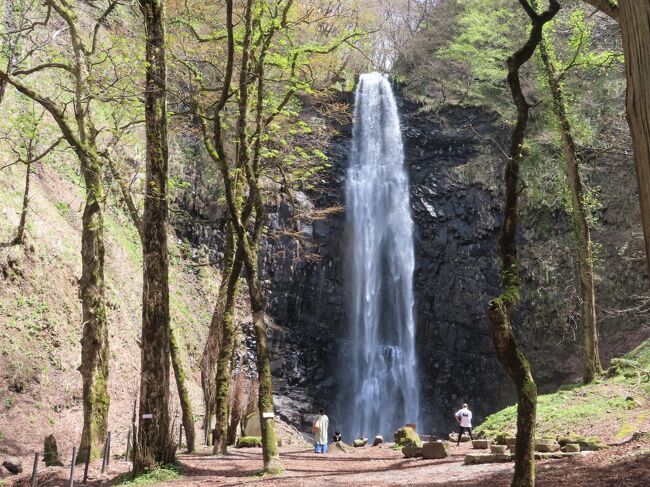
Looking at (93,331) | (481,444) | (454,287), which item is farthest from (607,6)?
(454,287)

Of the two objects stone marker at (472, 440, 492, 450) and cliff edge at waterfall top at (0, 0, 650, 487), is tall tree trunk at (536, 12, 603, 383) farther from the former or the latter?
stone marker at (472, 440, 492, 450)

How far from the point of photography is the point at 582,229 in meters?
16.0

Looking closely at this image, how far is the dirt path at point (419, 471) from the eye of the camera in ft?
21.6

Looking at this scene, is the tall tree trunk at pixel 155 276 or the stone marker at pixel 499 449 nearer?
the tall tree trunk at pixel 155 276

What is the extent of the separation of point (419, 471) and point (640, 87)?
927 cm

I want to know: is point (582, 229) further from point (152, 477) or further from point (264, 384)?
point (152, 477)

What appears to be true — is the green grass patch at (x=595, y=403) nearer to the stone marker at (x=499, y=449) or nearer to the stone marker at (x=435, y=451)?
the stone marker at (x=499, y=449)

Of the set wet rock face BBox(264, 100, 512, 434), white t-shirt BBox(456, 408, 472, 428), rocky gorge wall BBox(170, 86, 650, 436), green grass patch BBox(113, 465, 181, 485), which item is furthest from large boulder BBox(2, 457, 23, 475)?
wet rock face BBox(264, 100, 512, 434)

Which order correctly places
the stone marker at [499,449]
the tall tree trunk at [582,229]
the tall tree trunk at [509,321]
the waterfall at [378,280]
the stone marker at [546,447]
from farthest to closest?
the waterfall at [378,280] < the tall tree trunk at [582,229] < the stone marker at [499,449] < the stone marker at [546,447] < the tall tree trunk at [509,321]

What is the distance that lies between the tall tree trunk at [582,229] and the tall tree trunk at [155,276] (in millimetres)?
10796

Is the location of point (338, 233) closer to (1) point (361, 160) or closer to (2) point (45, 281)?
(1) point (361, 160)

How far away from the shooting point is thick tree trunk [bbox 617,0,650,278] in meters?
1.34

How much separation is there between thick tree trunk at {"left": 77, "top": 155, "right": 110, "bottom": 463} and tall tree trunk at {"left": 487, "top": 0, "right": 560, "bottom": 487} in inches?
287

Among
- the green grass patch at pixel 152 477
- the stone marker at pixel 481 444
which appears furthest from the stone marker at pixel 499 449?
the green grass patch at pixel 152 477
